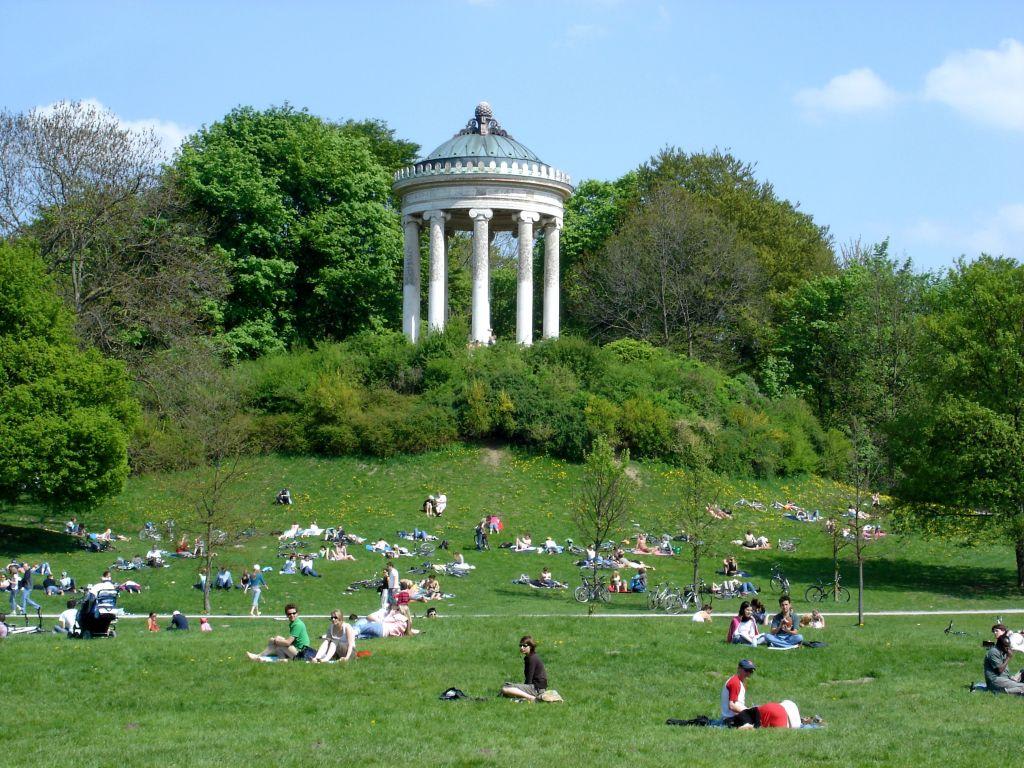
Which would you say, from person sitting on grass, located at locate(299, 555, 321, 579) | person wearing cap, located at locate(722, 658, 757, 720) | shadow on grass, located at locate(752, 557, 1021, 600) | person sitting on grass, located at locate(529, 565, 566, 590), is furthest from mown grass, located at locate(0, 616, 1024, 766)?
shadow on grass, located at locate(752, 557, 1021, 600)

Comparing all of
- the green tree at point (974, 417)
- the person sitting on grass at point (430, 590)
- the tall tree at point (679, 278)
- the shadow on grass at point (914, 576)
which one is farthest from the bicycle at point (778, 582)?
the tall tree at point (679, 278)

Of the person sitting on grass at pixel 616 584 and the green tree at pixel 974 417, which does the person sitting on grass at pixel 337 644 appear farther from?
the green tree at pixel 974 417

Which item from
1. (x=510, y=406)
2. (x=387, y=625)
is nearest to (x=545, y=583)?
(x=387, y=625)

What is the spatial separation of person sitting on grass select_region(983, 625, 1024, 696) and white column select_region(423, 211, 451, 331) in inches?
1417

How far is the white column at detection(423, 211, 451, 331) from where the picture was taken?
5306 centimetres

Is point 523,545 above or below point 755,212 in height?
below

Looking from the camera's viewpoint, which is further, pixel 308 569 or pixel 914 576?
pixel 914 576

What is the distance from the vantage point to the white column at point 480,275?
52312 millimetres

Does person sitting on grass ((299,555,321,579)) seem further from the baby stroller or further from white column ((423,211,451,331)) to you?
white column ((423,211,451,331))

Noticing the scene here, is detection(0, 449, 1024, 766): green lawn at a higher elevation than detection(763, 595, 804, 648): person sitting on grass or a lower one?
lower

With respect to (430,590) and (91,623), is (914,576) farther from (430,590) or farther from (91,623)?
(91,623)

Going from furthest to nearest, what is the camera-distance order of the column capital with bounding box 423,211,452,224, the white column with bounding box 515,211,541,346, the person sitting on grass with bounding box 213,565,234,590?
the white column with bounding box 515,211,541,346 → the column capital with bounding box 423,211,452,224 → the person sitting on grass with bounding box 213,565,234,590

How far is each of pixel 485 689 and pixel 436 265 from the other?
36139 mm

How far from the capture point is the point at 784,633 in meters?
22.3
